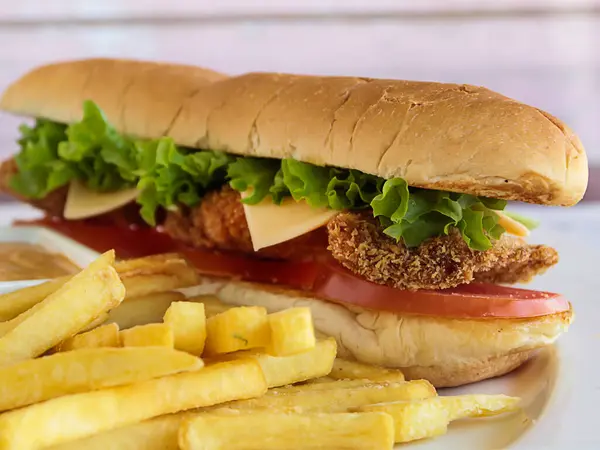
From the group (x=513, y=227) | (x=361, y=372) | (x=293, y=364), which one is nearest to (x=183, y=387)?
(x=293, y=364)

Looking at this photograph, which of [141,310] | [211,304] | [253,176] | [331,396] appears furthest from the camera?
[253,176]

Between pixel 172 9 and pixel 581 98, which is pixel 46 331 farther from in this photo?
pixel 581 98

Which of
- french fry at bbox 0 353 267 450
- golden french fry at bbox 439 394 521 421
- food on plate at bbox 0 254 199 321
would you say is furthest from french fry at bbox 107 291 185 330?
golden french fry at bbox 439 394 521 421

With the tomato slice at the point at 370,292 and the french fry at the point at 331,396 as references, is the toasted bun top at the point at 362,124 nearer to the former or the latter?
the tomato slice at the point at 370,292

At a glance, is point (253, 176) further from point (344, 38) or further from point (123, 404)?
point (344, 38)

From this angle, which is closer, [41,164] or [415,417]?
[415,417]

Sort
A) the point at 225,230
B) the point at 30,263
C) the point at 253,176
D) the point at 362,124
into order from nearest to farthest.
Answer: the point at 362,124, the point at 253,176, the point at 225,230, the point at 30,263

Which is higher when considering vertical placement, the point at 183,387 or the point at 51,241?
the point at 183,387
